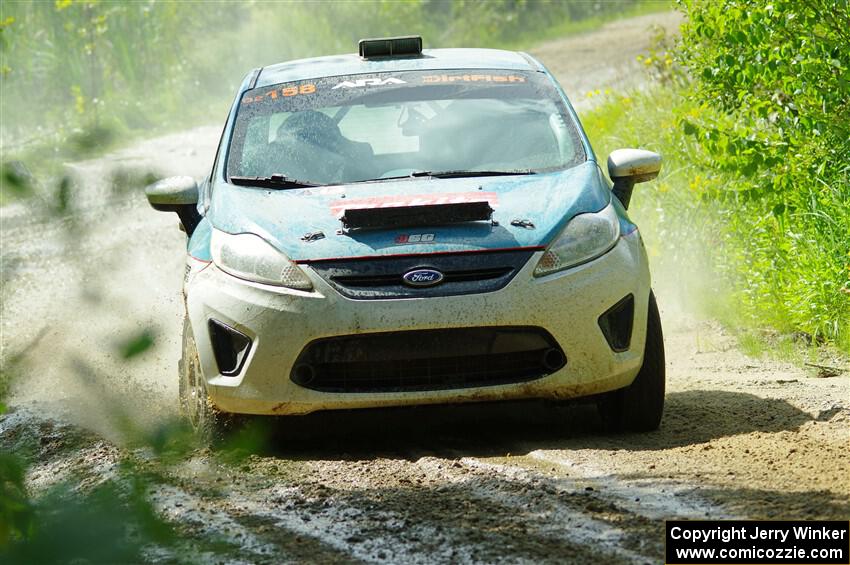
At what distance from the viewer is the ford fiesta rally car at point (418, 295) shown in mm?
5109

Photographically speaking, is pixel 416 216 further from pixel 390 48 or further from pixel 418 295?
pixel 390 48

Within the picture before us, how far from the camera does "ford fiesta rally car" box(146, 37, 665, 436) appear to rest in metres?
5.11

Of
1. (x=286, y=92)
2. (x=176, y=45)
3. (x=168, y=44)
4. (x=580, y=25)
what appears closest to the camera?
(x=286, y=92)

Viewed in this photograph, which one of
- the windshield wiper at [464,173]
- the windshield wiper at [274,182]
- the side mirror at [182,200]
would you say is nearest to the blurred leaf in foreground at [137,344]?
the side mirror at [182,200]

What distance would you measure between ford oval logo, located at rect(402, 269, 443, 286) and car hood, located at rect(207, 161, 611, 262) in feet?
0.31

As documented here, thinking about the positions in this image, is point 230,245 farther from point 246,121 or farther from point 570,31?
point 570,31

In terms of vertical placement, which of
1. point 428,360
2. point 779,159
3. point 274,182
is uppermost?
point 274,182

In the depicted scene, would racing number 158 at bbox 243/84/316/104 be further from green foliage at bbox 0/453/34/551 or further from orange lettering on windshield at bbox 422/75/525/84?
green foliage at bbox 0/453/34/551

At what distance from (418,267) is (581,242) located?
2.22ft

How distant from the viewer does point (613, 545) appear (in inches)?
151

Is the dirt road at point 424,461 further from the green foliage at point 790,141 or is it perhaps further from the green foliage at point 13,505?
the green foliage at point 790,141

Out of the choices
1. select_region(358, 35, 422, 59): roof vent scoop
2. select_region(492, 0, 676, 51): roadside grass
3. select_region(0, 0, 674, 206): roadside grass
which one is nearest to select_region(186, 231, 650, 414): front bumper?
select_region(358, 35, 422, 59): roof vent scoop

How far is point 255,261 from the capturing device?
17.3 ft

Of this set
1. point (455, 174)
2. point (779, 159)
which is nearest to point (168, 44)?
point (779, 159)
